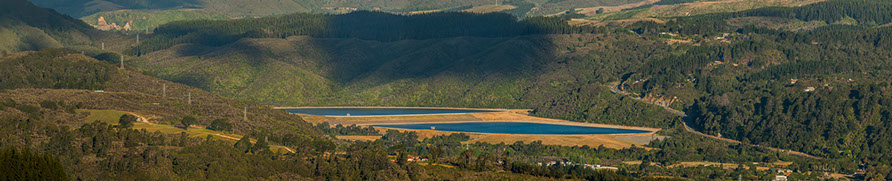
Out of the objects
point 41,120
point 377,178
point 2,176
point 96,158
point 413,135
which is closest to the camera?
point 2,176

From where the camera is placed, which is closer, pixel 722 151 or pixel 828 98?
pixel 722 151

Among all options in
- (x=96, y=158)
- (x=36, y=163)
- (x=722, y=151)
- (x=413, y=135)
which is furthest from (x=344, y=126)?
(x=36, y=163)

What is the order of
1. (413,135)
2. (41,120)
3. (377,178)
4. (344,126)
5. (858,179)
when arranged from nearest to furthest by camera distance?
1. (377,178)
2. (41,120)
3. (858,179)
4. (413,135)
5. (344,126)

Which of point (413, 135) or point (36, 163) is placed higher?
point (36, 163)

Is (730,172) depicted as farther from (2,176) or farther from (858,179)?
(2,176)

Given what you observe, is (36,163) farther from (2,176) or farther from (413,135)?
(413,135)

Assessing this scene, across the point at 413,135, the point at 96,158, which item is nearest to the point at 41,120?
the point at 96,158
